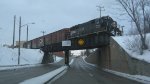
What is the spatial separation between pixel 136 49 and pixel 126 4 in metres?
5.93

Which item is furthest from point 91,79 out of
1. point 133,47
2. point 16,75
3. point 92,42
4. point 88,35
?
point 92,42

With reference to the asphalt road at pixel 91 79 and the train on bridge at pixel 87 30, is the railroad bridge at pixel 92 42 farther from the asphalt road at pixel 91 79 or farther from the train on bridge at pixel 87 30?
the asphalt road at pixel 91 79

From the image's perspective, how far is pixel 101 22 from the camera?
50.9 meters

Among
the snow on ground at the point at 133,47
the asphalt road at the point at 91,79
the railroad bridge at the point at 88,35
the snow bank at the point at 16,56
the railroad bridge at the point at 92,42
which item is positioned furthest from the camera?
the snow bank at the point at 16,56

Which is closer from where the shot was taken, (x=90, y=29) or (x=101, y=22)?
(x=101, y=22)

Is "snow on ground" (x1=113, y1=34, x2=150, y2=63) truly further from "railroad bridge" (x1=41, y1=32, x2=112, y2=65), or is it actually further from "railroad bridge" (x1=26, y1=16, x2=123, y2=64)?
"railroad bridge" (x1=41, y1=32, x2=112, y2=65)

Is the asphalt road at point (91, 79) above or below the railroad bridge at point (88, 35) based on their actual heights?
below

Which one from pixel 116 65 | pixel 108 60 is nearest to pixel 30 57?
pixel 108 60

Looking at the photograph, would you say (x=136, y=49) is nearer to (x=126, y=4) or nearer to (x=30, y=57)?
(x=126, y=4)

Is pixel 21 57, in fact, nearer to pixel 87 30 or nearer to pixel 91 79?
pixel 87 30

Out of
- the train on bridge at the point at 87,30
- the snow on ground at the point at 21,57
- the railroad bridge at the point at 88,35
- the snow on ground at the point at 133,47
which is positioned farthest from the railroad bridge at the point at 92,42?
the snow on ground at the point at 21,57

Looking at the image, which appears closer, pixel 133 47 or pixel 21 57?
pixel 133 47

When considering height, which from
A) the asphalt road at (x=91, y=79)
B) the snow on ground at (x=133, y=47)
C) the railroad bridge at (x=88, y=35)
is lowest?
the asphalt road at (x=91, y=79)

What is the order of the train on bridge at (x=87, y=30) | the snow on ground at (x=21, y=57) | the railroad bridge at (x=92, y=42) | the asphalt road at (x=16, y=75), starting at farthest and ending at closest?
1. the snow on ground at (x=21, y=57)
2. the railroad bridge at (x=92, y=42)
3. the train on bridge at (x=87, y=30)
4. the asphalt road at (x=16, y=75)
